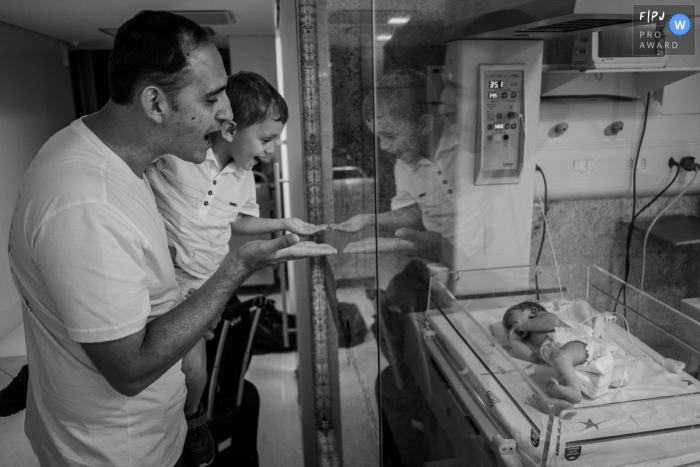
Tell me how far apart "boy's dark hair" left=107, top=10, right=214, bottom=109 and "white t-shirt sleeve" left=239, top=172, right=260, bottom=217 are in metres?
0.58

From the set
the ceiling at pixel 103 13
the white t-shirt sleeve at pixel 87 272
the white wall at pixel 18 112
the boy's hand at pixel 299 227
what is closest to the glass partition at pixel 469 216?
the boy's hand at pixel 299 227

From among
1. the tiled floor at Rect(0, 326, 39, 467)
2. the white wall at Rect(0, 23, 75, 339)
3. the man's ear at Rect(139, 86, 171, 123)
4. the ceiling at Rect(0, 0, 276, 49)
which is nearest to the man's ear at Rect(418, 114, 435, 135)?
the man's ear at Rect(139, 86, 171, 123)

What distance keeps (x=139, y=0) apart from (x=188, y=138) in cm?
221

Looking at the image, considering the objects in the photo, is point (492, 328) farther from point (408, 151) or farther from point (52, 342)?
point (52, 342)

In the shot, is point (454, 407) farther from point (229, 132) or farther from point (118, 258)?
point (229, 132)

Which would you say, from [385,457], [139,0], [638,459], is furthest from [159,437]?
[139,0]

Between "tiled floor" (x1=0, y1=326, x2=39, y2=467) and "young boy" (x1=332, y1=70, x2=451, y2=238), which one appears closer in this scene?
"young boy" (x1=332, y1=70, x2=451, y2=238)

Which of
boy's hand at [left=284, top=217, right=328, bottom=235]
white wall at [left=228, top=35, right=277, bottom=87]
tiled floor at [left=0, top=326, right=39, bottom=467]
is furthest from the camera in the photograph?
white wall at [left=228, top=35, right=277, bottom=87]

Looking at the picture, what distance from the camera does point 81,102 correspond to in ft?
13.5

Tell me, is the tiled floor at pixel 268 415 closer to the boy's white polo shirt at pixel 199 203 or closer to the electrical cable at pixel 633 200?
the boy's white polo shirt at pixel 199 203

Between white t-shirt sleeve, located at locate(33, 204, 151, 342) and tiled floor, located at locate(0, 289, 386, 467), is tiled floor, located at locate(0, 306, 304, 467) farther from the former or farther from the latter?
white t-shirt sleeve, located at locate(33, 204, 151, 342)

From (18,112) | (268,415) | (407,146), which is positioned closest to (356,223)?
(407,146)

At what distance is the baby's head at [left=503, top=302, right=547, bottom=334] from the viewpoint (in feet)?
4.19

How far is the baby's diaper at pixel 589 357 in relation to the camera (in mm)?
948
